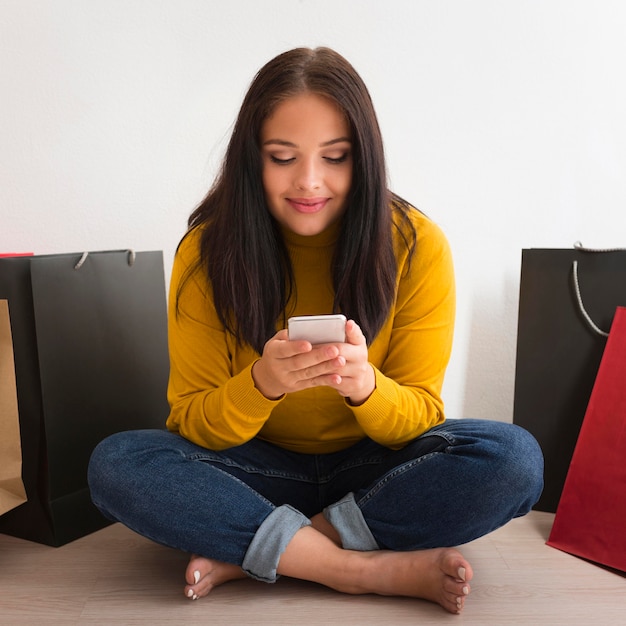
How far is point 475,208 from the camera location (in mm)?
1619

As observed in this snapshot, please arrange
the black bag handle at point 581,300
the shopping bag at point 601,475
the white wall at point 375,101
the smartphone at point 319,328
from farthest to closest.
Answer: the white wall at point 375,101, the black bag handle at point 581,300, the shopping bag at point 601,475, the smartphone at point 319,328

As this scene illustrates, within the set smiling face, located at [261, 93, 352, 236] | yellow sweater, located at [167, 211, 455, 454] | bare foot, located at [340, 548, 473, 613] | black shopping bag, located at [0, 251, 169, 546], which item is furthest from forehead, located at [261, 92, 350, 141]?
bare foot, located at [340, 548, 473, 613]

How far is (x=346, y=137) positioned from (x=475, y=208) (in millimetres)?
615

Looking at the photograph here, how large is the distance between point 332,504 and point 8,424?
20.8 inches

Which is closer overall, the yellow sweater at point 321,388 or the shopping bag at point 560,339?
the yellow sweater at point 321,388

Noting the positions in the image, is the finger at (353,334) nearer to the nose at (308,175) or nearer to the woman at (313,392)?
the woman at (313,392)

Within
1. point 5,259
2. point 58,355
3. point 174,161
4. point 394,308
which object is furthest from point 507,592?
point 174,161

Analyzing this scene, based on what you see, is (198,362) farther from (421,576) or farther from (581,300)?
(581,300)

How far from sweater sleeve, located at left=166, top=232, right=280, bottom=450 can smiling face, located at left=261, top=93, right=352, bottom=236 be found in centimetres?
20

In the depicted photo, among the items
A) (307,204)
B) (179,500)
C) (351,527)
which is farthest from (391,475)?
(307,204)

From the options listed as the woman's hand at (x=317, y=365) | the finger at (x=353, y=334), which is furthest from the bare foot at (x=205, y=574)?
the finger at (x=353, y=334)

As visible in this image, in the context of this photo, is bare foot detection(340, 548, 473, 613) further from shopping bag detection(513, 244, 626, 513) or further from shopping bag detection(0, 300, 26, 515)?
shopping bag detection(0, 300, 26, 515)

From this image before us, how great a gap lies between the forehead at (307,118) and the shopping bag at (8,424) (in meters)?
0.54

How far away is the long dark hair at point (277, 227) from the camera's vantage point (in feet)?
3.52
